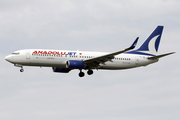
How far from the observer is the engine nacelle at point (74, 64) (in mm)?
62406

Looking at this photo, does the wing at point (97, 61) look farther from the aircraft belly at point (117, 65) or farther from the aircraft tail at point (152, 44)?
the aircraft tail at point (152, 44)

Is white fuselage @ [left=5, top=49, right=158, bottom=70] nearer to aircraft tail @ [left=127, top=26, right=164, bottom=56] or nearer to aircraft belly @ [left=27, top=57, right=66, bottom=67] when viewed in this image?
aircraft belly @ [left=27, top=57, right=66, bottom=67]

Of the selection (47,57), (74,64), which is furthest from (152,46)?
(47,57)

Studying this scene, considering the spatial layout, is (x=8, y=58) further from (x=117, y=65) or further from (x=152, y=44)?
(x=152, y=44)

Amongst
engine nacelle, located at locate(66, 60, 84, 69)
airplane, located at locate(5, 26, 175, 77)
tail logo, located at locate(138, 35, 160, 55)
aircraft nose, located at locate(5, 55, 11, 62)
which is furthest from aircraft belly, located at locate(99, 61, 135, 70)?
aircraft nose, located at locate(5, 55, 11, 62)

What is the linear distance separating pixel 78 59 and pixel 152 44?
15.2 m

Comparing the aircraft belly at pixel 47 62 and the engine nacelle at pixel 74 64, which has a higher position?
the aircraft belly at pixel 47 62

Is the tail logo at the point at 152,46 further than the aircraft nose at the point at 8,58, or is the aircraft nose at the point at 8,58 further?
the tail logo at the point at 152,46

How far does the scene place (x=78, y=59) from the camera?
64562 mm

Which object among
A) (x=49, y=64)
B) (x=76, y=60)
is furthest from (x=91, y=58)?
(x=49, y=64)

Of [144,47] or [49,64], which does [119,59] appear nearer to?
[144,47]

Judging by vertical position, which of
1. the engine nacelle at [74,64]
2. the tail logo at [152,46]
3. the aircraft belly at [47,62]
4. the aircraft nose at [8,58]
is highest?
the tail logo at [152,46]

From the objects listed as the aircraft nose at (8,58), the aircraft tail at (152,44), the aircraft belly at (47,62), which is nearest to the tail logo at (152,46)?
the aircraft tail at (152,44)

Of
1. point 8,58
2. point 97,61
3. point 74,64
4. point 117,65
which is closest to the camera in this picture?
point 74,64
